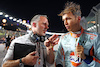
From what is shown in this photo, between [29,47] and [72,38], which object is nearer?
[29,47]

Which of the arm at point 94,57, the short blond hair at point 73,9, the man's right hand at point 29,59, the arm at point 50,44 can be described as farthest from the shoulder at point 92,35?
the man's right hand at point 29,59

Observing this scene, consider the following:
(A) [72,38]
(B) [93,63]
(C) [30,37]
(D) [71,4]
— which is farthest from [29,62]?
(D) [71,4]

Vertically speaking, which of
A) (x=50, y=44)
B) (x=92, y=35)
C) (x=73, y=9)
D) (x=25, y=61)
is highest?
(x=73, y=9)

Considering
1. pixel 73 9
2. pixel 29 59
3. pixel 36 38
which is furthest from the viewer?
pixel 36 38

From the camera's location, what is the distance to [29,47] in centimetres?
131

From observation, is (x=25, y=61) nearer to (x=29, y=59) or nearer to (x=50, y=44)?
(x=29, y=59)

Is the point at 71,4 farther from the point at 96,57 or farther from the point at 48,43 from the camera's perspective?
the point at 96,57

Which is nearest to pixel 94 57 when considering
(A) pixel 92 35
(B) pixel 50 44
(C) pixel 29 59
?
(A) pixel 92 35

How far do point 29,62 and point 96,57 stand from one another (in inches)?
35.9

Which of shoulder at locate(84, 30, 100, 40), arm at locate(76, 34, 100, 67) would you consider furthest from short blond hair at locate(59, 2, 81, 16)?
arm at locate(76, 34, 100, 67)

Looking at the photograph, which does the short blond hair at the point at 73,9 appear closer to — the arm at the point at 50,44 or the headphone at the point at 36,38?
the arm at the point at 50,44

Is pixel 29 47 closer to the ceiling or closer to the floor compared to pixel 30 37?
closer to the floor

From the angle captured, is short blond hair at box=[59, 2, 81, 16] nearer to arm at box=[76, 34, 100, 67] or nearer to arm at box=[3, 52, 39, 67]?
arm at box=[76, 34, 100, 67]

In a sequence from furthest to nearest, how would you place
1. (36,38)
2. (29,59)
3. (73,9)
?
(36,38), (73,9), (29,59)
